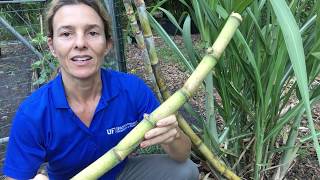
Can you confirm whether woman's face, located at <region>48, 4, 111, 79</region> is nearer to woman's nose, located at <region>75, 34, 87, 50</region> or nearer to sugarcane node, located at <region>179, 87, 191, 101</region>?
woman's nose, located at <region>75, 34, 87, 50</region>

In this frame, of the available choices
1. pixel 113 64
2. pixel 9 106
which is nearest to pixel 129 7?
pixel 113 64

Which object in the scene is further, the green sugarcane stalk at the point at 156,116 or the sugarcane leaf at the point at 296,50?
the green sugarcane stalk at the point at 156,116

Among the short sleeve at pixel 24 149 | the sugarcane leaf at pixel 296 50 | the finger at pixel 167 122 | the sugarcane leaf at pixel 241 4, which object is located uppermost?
the sugarcane leaf at pixel 241 4

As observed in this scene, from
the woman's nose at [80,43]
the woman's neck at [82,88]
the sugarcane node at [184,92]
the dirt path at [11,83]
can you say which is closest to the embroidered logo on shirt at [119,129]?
the woman's neck at [82,88]

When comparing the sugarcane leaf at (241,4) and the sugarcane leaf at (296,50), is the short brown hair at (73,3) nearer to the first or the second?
the sugarcane leaf at (241,4)

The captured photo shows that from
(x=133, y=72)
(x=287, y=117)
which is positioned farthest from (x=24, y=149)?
(x=133, y=72)

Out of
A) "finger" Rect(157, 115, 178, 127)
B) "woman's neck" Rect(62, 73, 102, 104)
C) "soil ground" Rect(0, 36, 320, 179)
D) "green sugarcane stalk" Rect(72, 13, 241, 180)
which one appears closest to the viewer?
"green sugarcane stalk" Rect(72, 13, 241, 180)

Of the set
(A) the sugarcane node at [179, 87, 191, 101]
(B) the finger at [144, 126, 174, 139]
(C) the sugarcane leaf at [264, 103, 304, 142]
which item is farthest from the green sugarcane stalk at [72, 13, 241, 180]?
(C) the sugarcane leaf at [264, 103, 304, 142]

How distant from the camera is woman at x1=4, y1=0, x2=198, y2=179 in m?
1.23

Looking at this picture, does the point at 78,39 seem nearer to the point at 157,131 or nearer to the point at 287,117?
the point at 157,131

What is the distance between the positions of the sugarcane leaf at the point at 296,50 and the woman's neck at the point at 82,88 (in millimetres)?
686

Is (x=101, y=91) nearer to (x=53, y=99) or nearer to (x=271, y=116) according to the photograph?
(x=53, y=99)

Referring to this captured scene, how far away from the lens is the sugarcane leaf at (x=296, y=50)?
73 cm

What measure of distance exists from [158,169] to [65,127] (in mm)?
423
